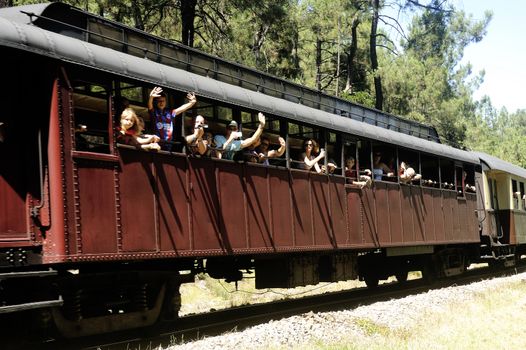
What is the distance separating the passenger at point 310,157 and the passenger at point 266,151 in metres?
0.82

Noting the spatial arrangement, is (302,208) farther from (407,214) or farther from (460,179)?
(460,179)

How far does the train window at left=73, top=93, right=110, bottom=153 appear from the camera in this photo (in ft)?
23.4

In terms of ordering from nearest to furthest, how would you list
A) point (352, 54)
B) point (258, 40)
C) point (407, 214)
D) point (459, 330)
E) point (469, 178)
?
point (459, 330)
point (407, 214)
point (469, 178)
point (258, 40)
point (352, 54)

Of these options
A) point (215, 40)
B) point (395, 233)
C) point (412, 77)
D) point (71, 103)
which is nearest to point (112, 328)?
point (71, 103)

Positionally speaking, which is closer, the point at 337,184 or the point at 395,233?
the point at 337,184

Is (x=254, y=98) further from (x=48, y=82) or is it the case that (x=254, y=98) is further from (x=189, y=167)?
(x=48, y=82)

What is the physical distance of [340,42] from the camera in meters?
33.8

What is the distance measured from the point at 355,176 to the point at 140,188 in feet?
18.9

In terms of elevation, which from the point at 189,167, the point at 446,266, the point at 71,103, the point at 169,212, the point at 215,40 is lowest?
the point at 446,266

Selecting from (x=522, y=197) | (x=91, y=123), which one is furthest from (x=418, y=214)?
(x=522, y=197)

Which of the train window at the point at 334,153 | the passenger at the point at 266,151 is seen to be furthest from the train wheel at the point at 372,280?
the passenger at the point at 266,151

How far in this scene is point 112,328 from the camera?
7.57 metres

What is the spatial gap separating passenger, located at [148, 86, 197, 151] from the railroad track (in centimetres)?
233

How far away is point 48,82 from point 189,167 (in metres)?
2.16
